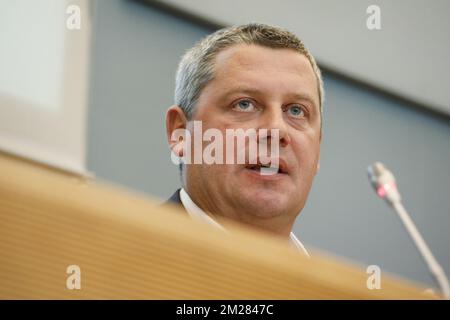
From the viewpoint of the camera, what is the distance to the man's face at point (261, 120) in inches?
84.1

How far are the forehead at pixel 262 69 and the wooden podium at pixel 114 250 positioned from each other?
103 cm

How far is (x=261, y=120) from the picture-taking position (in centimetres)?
216

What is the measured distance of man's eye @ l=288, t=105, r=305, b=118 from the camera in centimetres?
225

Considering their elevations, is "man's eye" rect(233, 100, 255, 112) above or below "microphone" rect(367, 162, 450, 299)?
above

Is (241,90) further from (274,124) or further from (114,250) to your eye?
(114,250)

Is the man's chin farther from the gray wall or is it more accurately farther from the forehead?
the gray wall

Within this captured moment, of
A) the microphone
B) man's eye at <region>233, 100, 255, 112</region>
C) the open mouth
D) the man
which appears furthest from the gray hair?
the microphone

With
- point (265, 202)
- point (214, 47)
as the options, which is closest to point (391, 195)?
point (265, 202)

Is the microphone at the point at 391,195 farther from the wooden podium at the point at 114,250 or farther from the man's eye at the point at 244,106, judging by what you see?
the wooden podium at the point at 114,250

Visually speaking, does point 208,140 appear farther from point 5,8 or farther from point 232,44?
point 5,8

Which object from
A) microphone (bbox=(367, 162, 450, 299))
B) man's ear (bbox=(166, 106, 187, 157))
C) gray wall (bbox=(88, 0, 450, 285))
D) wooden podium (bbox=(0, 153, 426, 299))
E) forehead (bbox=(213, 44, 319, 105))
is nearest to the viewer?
wooden podium (bbox=(0, 153, 426, 299))

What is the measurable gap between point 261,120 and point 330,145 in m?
1.01

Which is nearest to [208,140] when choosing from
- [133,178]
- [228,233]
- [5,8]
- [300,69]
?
[300,69]

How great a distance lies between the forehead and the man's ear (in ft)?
0.48
